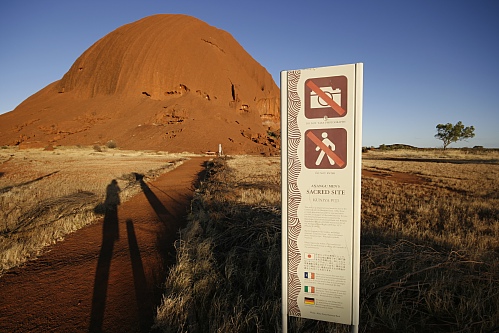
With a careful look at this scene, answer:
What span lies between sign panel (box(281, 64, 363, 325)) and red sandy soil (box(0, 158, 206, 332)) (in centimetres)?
180

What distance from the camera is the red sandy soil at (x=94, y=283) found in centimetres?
271

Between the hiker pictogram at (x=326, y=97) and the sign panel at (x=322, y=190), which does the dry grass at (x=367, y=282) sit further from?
the hiker pictogram at (x=326, y=97)

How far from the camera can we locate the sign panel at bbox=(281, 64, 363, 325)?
1.74 metres

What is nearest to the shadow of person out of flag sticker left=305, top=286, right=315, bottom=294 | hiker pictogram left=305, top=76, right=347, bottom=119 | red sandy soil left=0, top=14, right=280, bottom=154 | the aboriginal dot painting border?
the aboriginal dot painting border

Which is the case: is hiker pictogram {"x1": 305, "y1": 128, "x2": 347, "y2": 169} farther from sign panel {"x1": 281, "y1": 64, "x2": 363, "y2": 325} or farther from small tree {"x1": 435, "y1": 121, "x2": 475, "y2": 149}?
small tree {"x1": 435, "y1": 121, "x2": 475, "y2": 149}

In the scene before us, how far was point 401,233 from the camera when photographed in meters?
4.64

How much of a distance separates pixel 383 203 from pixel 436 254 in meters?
4.24

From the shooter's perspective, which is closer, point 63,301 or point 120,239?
point 63,301

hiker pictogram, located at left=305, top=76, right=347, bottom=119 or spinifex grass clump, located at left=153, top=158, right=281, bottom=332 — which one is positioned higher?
hiker pictogram, located at left=305, top=76, right=347, bottom=119

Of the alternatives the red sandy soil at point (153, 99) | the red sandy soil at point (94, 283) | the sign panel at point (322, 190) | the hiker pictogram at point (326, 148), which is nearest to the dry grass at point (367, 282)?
the red sandy soil at point (94, 283)

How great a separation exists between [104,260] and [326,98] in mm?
4117

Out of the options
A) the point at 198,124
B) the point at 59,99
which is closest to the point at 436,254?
the point at 198,124

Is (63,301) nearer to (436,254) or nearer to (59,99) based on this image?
(436,254)

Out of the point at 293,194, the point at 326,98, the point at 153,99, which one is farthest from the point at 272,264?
the point at 153,99
